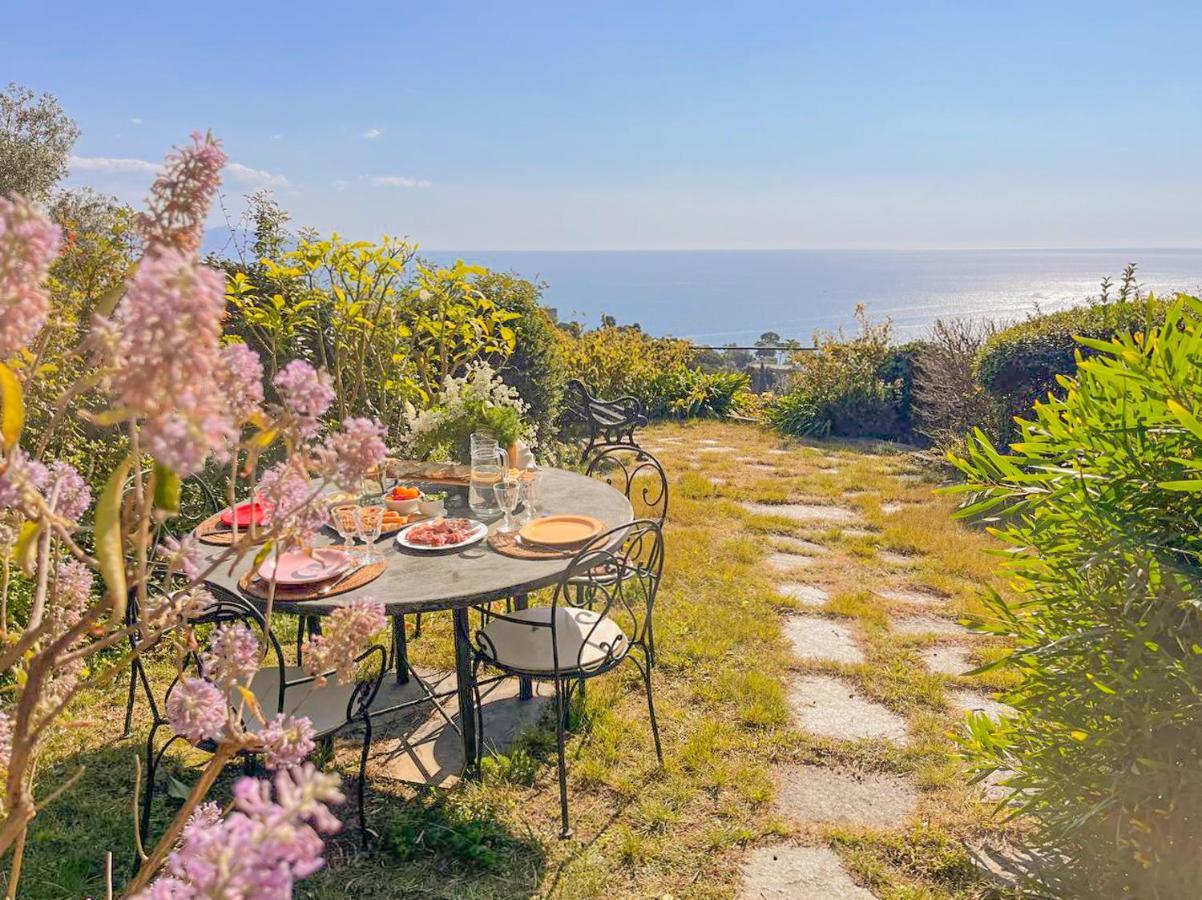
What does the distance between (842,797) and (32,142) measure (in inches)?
789

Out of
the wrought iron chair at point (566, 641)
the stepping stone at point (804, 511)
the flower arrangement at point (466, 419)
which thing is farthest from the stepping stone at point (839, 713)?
the stepping stone at point (804, 511)

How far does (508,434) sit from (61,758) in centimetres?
205

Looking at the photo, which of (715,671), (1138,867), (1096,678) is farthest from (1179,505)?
(715,671)

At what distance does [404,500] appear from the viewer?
2943 millimetres

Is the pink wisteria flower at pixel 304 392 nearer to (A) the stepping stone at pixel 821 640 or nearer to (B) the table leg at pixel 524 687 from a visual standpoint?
(B) the table leg at pixel 524 687

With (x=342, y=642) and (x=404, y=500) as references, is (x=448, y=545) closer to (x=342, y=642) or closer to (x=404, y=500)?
(x=404, y=500)

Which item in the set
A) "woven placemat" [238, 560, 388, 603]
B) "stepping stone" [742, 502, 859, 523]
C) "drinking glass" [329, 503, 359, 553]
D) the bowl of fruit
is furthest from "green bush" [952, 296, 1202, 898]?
"stepping stone" [742, 502, 859, 523]

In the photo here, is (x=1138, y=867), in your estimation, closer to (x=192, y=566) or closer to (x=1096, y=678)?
(x=1096, y=678)

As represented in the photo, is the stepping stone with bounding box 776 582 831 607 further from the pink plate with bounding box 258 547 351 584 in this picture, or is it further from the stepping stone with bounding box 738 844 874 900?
the pink plate with bounding box 258 547 351 584

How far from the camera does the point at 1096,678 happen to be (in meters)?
1.59

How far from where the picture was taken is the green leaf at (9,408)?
51 cm

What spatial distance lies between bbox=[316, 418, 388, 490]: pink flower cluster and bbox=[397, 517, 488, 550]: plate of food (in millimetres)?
1876

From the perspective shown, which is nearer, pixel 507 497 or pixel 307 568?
pixel 307 568

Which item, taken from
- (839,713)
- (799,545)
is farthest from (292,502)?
(799,545)
